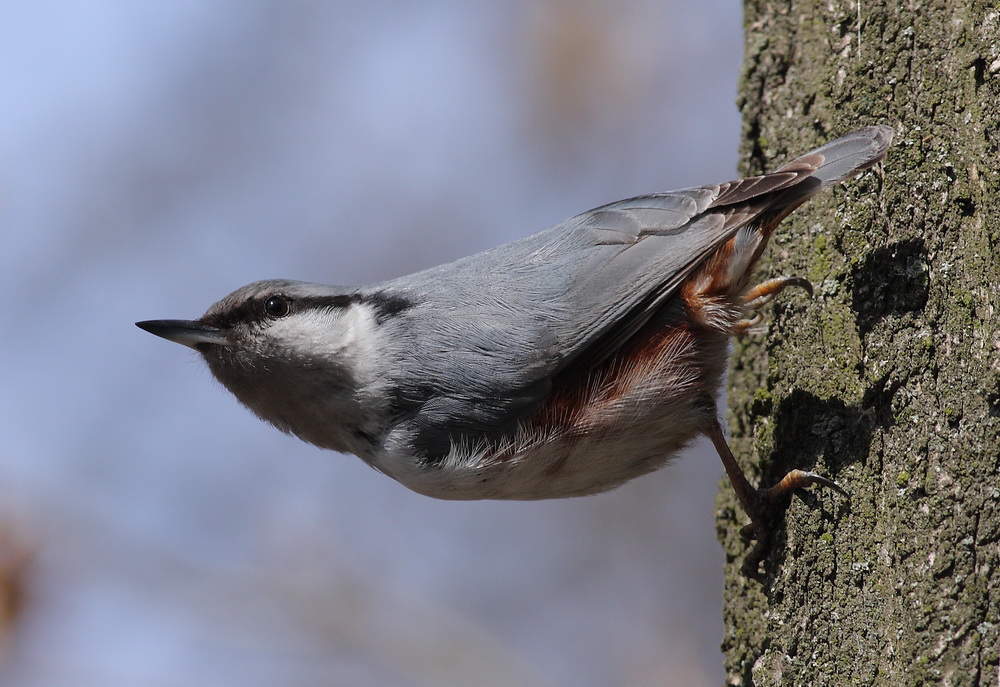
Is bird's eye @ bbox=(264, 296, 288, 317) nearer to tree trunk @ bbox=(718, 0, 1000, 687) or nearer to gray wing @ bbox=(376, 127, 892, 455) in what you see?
gray wing @ bbox=(376, 127, 892, 455)

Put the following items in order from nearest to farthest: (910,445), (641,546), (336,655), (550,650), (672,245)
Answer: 1. (910,445)
2. (672,245)
3. (336,655)
4. (550,650)
5. (641,546)

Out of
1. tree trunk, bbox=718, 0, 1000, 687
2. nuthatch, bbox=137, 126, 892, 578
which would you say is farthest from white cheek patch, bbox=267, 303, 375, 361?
tree trunk, bbox=718, 0, 1000, 687

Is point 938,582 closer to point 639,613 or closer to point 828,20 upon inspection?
point 828,20

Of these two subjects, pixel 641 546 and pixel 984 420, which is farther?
pixel 641 546

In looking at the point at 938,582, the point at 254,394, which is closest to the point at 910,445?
the point at 938,582

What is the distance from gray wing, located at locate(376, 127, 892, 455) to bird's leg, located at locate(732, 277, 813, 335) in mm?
179

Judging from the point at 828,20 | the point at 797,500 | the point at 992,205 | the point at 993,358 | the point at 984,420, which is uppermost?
the point at 828,20

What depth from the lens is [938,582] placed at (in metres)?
1.97

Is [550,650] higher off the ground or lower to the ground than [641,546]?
lower

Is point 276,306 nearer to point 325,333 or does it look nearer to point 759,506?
point 325,333

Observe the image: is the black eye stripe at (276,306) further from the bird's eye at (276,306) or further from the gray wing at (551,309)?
the gray wing at (551,309)

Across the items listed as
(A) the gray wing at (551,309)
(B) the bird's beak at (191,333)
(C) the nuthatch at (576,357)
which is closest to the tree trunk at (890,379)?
(C) the nuthatch at (576,357)

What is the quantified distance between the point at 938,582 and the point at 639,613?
336 cm

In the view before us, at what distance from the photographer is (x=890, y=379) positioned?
2250 millimetres
